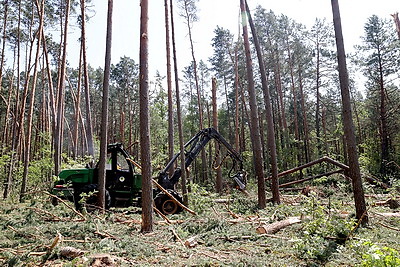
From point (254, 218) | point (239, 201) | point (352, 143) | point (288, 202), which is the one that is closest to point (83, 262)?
point (254, 218)

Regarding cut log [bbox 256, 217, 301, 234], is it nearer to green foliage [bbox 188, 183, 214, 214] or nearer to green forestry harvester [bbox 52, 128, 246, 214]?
green foliage [bbox 188, 183, 214, 214]

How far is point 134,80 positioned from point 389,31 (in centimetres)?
2427

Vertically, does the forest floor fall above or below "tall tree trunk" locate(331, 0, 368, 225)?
below

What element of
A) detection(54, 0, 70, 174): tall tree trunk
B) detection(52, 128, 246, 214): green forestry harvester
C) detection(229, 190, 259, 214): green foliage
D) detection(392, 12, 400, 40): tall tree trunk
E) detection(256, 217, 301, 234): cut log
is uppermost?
detection(392, 12, 400, 40): tall tree trunk

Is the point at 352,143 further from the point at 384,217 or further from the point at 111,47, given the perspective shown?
the point at 111,47

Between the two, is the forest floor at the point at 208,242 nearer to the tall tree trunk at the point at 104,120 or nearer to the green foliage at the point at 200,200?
A: the tall tree trunk at the point at 104,120

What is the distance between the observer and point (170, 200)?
1048 centimetres

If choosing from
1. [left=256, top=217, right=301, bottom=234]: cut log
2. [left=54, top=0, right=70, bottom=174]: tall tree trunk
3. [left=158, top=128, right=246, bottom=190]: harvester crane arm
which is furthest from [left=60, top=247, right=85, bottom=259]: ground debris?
[left=54, top=0, right=70, bottom=174]: tall tree trunk

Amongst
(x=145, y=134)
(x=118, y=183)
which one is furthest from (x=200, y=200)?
(x=145, y=134)

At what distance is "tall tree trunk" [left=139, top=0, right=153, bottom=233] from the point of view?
24.4ft

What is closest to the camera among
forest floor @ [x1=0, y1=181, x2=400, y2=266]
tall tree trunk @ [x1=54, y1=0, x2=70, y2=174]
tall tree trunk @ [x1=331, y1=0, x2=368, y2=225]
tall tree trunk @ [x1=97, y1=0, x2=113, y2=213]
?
forest floor @ [x1=0, y1=181, x2=400, y2=266]

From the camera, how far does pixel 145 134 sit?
25.1ft

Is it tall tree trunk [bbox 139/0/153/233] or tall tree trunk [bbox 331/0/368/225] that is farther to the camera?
tall tree trunk [bbox 139/0/153/233]

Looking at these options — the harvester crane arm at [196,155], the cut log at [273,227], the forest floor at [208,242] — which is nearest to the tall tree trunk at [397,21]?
the harvester crane arm at [196,155]
